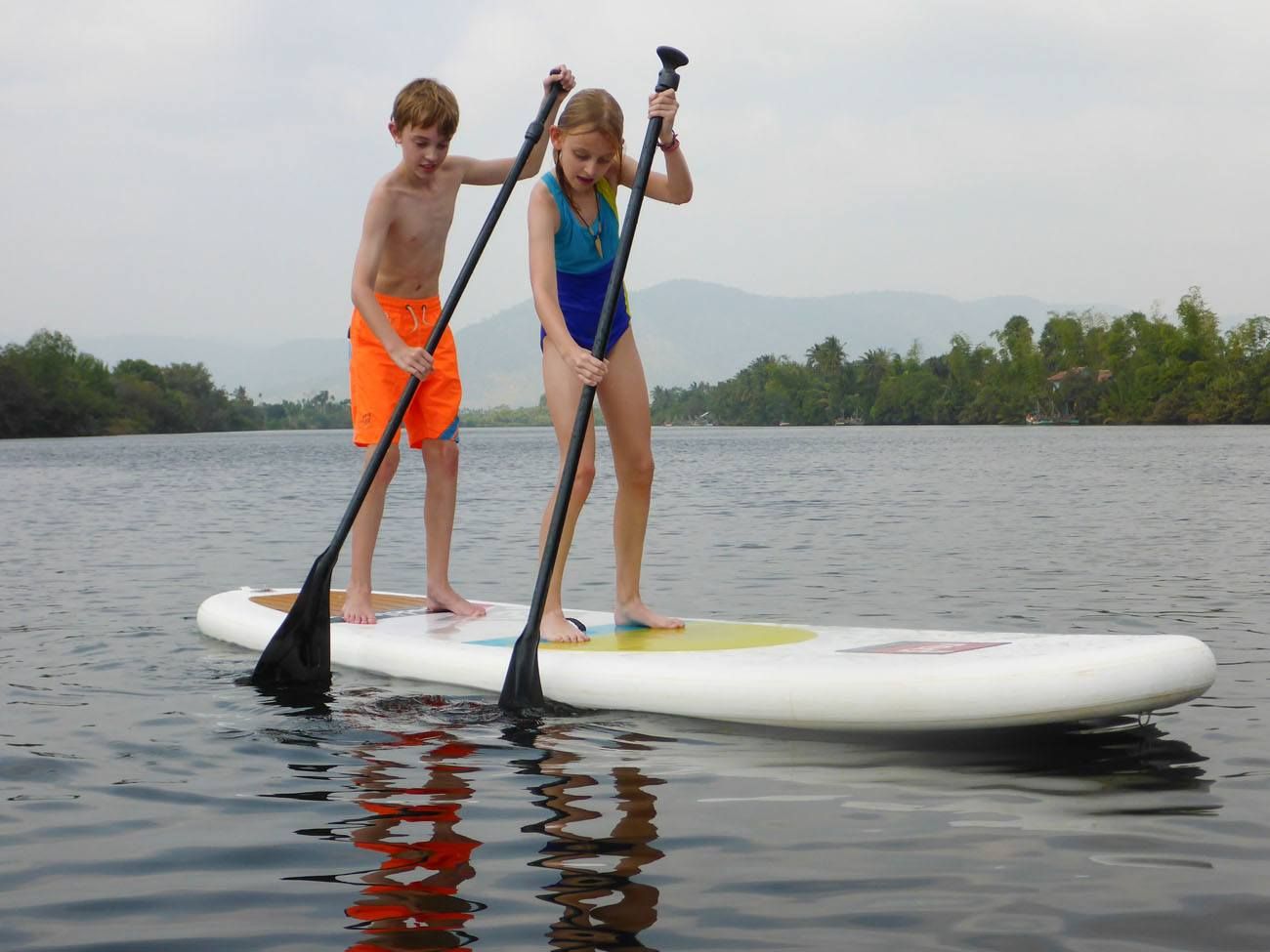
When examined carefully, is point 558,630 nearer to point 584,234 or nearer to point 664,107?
point 584,234

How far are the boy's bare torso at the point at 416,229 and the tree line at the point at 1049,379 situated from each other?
103 metres

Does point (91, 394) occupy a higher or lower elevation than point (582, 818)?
higher

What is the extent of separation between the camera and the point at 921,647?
16.9ft

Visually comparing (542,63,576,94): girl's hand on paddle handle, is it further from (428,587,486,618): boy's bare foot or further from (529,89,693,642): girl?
(428,587,486,618): boy's bare foot

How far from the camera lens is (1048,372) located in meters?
127

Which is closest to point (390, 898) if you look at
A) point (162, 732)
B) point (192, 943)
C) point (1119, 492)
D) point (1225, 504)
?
point (192, 943)

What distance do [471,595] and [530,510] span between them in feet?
37.4

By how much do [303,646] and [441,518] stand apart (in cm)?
96

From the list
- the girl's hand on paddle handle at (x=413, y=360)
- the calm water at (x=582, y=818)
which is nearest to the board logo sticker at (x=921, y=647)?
the calm water at (x=582, y=818)

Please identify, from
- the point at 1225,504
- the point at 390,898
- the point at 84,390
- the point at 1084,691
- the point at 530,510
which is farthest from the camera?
the point at 84,390

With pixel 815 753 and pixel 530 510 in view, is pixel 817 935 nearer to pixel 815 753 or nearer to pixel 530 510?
pixel 815 753

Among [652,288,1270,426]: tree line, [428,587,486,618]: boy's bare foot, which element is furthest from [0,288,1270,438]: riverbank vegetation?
[428,587,486,618]: boy's bare foot

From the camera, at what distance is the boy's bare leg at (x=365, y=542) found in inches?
263

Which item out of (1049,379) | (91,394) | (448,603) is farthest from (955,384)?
(448,603)
